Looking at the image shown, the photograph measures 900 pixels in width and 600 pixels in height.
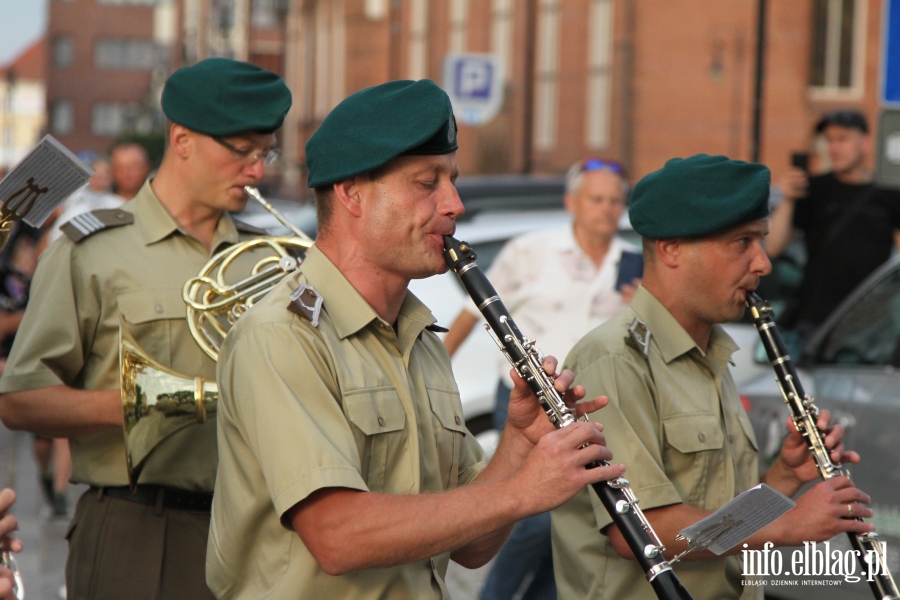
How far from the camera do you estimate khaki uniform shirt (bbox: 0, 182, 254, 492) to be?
3414 mm

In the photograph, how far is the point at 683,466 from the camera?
3031 millimetres

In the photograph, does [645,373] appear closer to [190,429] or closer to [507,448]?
[507,448]

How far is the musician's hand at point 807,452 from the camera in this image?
10.3ft

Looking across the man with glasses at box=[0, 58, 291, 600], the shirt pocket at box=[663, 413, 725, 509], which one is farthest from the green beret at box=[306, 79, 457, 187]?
the man with glasses at box=[0, 58, 291, 600]

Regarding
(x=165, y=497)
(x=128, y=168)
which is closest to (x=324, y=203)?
(x=165, y=497)

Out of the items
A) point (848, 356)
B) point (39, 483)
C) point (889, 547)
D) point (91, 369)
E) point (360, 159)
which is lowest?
point (39, 483)

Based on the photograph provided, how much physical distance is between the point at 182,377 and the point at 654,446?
1.19 m

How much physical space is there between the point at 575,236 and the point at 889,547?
2024mm

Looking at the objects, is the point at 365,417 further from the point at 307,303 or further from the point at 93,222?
the point at 93,222

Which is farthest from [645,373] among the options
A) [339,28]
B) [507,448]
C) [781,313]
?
[339,28]

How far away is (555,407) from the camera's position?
243 cm

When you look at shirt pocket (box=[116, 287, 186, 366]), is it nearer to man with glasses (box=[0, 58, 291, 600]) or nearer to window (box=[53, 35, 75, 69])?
man with glasses (box=[0, 58, 291, 600])

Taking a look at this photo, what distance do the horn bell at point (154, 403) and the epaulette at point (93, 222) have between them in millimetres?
545

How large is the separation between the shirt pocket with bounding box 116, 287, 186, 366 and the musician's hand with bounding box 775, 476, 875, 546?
1.74 m
